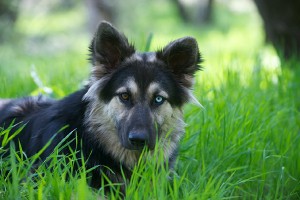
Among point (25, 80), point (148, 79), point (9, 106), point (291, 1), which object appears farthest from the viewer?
point (291, 1)

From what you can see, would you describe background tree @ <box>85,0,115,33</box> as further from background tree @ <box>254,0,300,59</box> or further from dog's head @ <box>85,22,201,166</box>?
dog's head @ <box>85,22,201,166</box>

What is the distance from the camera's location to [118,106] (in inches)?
151

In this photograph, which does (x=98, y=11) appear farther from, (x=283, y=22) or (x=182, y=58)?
(x=182, y=58)

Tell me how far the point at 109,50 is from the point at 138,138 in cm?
90

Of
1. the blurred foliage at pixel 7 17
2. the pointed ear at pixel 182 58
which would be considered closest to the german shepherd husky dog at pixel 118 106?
the pointed ear at pixel 182 58

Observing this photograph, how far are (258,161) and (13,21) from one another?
12205 mm

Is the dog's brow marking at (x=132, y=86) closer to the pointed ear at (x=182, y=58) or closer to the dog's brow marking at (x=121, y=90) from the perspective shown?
the dog's brow marking at (x=121, y=90)

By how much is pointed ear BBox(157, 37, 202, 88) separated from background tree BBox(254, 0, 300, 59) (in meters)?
4.43

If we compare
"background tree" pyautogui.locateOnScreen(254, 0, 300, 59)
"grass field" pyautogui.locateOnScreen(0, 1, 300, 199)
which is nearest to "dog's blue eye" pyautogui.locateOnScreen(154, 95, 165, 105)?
"grass field" pyautogui.locateOnScreen(0, 1, 300, 199)

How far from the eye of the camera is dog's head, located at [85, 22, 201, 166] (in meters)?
3.77

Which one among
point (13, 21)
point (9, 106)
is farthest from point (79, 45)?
point (9, 106)

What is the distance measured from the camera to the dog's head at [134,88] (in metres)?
3.77

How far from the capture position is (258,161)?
425 centimetres

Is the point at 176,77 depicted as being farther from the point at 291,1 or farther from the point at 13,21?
the point at 13,21
